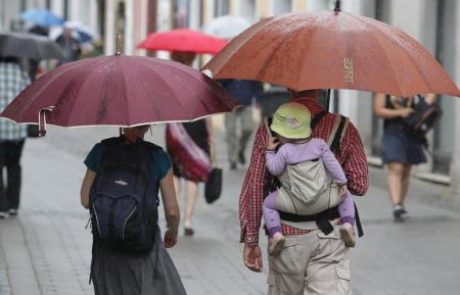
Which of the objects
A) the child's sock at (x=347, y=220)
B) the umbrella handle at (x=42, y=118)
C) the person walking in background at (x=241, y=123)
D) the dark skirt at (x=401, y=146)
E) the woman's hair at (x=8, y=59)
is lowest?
the person walking in background at (x=241, y=123)

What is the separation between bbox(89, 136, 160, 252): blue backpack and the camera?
5.89 metres

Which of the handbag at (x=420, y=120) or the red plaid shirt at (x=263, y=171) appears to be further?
the handbag at (x=420, y=120)

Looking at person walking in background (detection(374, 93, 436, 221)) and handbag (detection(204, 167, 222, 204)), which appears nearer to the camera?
handbag (detection(204, 167, 222, 204))

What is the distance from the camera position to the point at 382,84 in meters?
5.76

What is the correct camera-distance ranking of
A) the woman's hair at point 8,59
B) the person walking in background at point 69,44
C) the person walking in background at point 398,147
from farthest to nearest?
1. the person walking in background at point 69,44
2. the person walking in background at point 398,147
3. the woman's hair at point 8,59

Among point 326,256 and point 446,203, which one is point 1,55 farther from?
point 326,256

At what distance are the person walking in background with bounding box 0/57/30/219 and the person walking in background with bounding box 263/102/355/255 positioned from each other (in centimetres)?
644

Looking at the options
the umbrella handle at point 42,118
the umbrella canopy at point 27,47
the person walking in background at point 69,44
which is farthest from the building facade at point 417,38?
the umbrella handle at point 42,118

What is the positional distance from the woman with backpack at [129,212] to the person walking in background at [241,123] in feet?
38.2

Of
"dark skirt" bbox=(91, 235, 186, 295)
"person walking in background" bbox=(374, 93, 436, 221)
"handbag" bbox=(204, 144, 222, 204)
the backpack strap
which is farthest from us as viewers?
"person walking in background" bbox=(374, 93, 436, 221)

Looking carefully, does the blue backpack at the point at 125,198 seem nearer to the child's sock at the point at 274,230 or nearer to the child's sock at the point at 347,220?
the child's sock at the point at 274,230

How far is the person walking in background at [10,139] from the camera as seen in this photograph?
39.7 ft

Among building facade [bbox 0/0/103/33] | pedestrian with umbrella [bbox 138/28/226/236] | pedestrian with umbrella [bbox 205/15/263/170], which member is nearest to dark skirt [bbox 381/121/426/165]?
pedestrian with umbrella [bbox 138/28/226/236]

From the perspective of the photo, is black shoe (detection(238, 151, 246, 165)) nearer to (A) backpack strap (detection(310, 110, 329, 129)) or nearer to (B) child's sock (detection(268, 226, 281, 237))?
(A) backpack strap (detection(310, 110, 329, 129))
